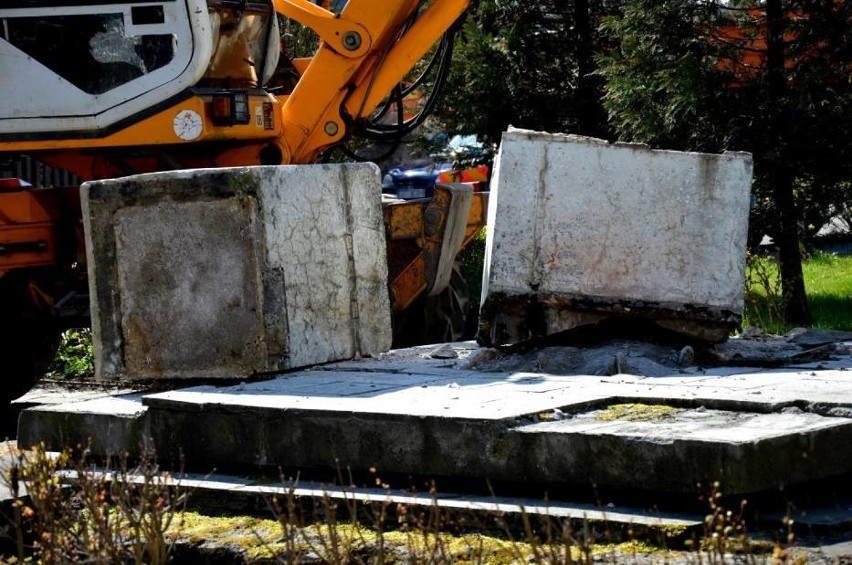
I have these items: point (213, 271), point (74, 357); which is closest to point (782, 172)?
point (74, 357)

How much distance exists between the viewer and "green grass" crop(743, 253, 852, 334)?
10.9 meters

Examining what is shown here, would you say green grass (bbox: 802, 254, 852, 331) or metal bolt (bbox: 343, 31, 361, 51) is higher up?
metal bolt (bbox: 343, 31, 361, 51)

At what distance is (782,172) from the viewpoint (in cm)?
1183

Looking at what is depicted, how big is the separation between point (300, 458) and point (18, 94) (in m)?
4.70

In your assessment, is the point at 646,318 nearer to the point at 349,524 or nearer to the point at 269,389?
the point at 269,389

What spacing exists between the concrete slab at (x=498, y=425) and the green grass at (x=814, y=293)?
11.4 feet

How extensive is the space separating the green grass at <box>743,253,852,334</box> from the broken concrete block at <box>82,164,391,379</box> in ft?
13.0

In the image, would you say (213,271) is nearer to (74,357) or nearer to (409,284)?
(409,284)

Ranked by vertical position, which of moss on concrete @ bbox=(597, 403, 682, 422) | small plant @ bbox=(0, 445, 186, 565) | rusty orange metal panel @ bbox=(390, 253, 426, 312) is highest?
rusty orange metal panel @ bbox=(390, 253, 426, 312)

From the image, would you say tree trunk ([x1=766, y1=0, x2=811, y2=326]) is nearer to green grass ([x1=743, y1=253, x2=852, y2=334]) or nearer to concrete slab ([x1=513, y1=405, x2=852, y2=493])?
green grass ([x1=743, y1=253, x2=852, y2=334])

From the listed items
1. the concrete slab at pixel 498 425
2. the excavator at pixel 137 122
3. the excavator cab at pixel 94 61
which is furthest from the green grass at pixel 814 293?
the excavator cab at pixel 94 61

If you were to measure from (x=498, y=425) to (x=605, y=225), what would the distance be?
2134 mm

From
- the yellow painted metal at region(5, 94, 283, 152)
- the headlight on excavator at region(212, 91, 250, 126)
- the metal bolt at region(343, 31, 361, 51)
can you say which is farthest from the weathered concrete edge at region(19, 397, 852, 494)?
the metal bolt at region(343, 31, 361, 51)

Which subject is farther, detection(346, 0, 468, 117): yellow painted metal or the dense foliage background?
the dense foliage background
